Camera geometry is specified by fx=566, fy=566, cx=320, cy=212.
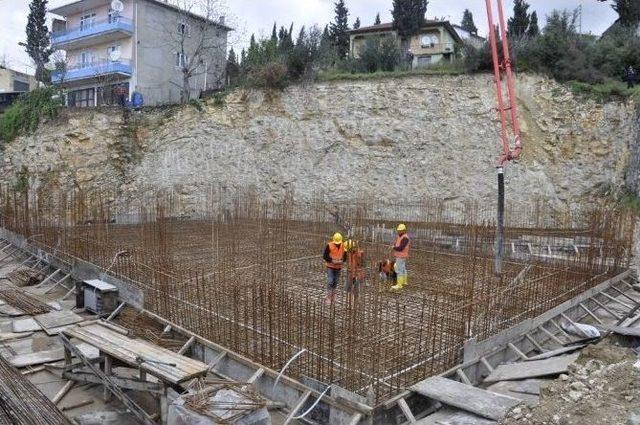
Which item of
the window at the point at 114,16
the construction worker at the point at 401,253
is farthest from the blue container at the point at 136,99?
the construction worker at the point at 401,253

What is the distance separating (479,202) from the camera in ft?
57.7

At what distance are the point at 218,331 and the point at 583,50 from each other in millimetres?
15987

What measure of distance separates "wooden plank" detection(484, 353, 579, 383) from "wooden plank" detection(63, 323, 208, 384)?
10.3 ft

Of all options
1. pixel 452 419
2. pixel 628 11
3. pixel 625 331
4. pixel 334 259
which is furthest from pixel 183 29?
pixel 452 419

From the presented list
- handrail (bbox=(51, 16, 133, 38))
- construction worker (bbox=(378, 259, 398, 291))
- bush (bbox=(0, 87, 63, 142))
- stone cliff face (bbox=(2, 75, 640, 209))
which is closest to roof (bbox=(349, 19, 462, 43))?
stone cliff face (bbox=(2, 75, 640, 209))

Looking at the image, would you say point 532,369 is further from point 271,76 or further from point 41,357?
point 271,76

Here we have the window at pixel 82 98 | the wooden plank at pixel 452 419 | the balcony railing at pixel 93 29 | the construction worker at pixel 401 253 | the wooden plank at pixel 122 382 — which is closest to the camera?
the wooden plank at pixel 452 419

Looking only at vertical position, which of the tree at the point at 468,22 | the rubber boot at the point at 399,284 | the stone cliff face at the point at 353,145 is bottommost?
the rubber boot at the point at 399,284

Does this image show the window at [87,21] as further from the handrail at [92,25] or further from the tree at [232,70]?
the tree at [232,70]

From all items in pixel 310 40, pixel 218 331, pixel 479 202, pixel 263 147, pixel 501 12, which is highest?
Answer: pixel 310 40

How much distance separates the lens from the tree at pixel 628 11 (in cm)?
2173

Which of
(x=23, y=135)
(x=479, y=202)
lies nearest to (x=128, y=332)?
(x=479, y=202)

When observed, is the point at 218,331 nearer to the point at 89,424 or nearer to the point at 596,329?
the point at 89,424

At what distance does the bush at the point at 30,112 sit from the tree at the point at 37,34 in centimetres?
1178
